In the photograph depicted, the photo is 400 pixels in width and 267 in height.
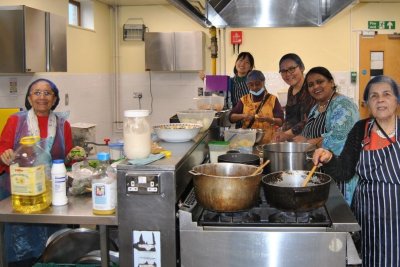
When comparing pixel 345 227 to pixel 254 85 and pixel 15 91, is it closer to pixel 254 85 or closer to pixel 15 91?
pixel 254 85

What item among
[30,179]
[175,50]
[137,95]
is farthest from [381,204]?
[137,95]

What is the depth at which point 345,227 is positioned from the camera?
58.1 inches

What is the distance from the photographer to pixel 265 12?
9.34 ft

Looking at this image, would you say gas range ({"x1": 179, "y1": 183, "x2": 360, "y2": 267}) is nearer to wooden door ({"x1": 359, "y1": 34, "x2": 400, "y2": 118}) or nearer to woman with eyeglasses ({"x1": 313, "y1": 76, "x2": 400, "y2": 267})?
woman with eyeglasses ({"x1": 313, "y1": 76, "x2": 400, "y2": 267})

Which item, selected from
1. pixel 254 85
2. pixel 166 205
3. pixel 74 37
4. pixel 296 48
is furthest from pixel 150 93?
pixel 166 205

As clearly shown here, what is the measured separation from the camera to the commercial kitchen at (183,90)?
1498 millimetres

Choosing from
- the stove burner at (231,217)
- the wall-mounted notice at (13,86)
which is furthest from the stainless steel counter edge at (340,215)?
the wall-mounted notice at (13,86)

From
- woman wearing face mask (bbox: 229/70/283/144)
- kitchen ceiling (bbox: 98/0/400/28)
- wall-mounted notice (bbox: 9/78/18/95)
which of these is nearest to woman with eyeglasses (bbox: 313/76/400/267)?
kitchen ceiling (bbox: 98/0/400/28)

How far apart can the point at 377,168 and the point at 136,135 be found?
3.88ft

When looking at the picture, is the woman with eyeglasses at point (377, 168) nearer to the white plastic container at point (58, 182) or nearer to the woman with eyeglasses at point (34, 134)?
the white plastic container at point (58, 182)

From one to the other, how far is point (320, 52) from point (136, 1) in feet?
8.52

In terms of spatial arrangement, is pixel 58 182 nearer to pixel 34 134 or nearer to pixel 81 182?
pixel 81 182

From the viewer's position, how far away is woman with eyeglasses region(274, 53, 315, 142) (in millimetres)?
3393

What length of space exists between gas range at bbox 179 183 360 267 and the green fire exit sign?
520cm
